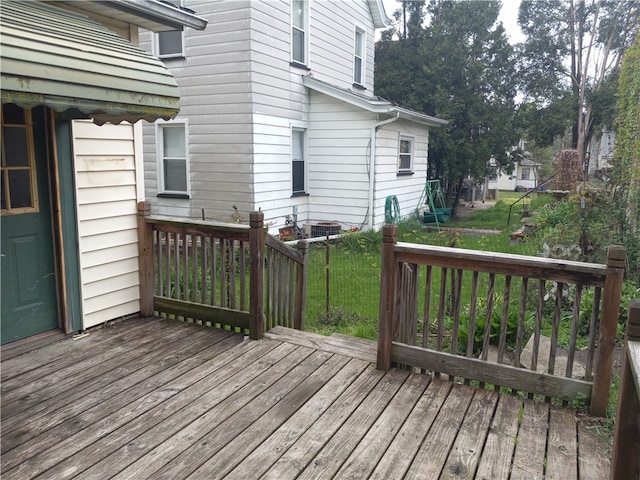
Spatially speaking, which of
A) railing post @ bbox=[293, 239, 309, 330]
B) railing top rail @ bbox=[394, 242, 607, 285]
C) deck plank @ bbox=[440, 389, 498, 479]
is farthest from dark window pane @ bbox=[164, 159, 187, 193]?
deck plank @ bbox=[440, 389, 498, 479]

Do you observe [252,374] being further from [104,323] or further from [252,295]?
[104,323]

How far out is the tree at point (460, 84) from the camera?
51.8 ft

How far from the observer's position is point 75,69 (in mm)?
3049

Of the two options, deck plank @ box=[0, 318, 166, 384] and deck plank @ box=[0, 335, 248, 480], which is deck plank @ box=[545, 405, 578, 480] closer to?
deck plank @ box=[0, 335, 248, 480]

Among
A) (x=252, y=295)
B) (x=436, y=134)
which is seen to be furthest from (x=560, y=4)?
(x=252, y=295)

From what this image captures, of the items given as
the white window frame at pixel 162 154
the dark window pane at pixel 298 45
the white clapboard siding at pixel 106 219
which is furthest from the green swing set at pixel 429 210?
the white clapboard siding at pixel 106 219

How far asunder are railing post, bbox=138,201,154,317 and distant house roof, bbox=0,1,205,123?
100 cm

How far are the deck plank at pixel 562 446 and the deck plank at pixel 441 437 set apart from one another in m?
0.49

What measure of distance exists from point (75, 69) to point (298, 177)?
26.0ft

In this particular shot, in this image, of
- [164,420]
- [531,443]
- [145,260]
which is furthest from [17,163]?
[531,443]

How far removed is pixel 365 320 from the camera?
19.0 ft

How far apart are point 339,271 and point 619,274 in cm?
522

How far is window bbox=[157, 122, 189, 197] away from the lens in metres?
9.95

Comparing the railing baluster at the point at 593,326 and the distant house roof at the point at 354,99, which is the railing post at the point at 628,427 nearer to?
the railing baluster at the point at 593,326
